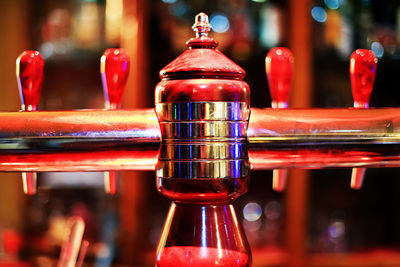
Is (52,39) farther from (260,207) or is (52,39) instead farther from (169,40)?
(260,207)

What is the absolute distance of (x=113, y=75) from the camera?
17.3 inches

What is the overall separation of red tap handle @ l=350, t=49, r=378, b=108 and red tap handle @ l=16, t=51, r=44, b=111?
0.93 ft

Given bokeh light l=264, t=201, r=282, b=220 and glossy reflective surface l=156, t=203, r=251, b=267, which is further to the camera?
bokeh light l=264, t=201, r=282, b=220

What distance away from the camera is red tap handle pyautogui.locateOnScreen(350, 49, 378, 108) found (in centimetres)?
44

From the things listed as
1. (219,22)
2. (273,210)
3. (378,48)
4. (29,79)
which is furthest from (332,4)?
(29,79)

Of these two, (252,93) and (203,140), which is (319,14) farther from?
(203,140)

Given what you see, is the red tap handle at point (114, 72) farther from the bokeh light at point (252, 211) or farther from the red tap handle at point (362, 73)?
the bokeh light at point (252, 211)

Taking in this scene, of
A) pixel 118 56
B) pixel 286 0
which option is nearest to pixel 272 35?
pixel 286 0

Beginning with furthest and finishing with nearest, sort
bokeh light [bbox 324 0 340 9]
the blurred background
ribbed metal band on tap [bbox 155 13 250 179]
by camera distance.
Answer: bokeh light [bbox 324 0 340 9]
the blurred background
ribbed metal band on tap [bbox 155 13 250 179]

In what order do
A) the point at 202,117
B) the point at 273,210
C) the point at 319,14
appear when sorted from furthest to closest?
the point at 273,210
the point at 319,14
the point at 202,117

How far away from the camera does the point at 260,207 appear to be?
2.29 m

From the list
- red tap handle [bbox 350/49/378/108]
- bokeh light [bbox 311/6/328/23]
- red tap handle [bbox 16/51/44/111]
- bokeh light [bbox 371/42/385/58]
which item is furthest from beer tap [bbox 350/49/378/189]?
bokeh light [bbox 371/42/385/58]

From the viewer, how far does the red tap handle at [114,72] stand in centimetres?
43

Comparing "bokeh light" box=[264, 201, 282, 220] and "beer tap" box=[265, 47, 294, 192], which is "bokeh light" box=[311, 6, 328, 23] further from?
"beer tap" box=[265, 47, 294, 192]
